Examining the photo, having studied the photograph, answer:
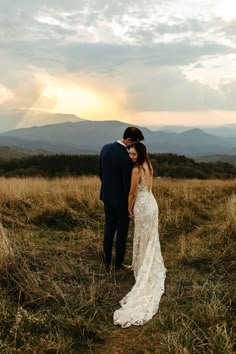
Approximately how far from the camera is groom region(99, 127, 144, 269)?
5.81 m

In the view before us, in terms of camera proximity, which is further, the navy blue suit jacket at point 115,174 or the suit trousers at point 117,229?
the suit trousers at point 117,229

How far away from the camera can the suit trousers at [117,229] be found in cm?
610

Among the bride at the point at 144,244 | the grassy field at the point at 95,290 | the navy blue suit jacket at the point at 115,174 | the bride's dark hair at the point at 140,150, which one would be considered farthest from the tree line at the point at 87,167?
the bride's dark hair at the point at 140,150

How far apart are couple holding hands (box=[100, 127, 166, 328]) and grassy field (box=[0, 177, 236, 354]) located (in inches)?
9.8

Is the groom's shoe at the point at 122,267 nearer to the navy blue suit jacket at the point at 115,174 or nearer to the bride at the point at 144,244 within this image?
the bride at the point at 144,244

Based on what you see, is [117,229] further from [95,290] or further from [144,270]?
[95,290]

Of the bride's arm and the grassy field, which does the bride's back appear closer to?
the bride's arm

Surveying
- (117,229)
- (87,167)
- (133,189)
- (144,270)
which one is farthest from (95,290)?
(87,167)

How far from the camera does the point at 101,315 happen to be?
456 cm

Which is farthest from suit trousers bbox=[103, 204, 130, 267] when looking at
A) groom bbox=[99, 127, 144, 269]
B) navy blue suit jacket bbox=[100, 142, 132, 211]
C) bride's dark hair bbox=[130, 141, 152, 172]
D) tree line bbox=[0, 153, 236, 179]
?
tree line bbox=[0, 153, 236, 179]

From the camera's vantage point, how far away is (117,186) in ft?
19.7

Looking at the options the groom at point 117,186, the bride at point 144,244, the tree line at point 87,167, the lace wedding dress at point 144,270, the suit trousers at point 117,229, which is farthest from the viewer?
the tree line at point 87,167

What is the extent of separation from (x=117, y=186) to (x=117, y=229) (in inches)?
28.0

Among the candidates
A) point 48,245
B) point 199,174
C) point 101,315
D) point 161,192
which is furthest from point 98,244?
point 199,174
